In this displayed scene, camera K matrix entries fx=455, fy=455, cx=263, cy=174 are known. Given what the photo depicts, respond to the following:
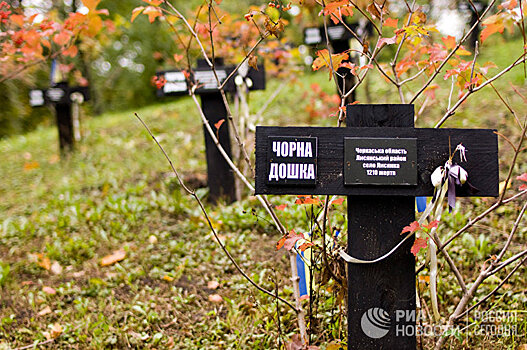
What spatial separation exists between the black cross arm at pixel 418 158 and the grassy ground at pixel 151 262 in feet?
1.14

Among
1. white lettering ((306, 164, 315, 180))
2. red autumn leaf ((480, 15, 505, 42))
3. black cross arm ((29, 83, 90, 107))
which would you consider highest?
black cross arm ((29, 83, 90, 107))

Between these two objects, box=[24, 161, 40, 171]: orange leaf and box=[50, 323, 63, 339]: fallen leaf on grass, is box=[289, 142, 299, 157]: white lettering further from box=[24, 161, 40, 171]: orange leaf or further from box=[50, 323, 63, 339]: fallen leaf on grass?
box=[24, 161, 40, 171]: orange leaf

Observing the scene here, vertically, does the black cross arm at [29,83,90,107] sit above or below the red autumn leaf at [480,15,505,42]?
above

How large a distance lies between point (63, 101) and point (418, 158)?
266 inches

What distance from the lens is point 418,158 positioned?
1.86 m

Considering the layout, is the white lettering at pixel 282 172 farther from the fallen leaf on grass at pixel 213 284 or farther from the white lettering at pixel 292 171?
the fallen leaf on grass at pixel 213 284

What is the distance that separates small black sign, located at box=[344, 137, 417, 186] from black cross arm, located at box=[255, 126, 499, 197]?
1.0 inches

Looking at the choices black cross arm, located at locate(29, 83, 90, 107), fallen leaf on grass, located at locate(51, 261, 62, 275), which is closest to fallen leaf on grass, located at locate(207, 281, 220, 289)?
fallen leaf on grass, located at locate(51, 261, 62, 275)

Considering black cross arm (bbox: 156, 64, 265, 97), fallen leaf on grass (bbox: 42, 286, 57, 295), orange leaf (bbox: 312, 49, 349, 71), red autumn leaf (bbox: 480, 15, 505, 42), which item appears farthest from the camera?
black cross arm (bbox: 156, 64, 265, 97)

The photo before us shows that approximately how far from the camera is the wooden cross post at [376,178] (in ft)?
6.00

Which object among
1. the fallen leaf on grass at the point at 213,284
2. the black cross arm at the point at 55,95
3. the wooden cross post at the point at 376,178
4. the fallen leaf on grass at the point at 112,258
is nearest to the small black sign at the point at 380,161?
the wooden cross post at the point at 376,178

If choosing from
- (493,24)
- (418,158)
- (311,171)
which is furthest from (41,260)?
(493,24)

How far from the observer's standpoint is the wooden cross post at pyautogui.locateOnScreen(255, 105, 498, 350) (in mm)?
1830

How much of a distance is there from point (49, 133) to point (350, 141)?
9686 millimetres
